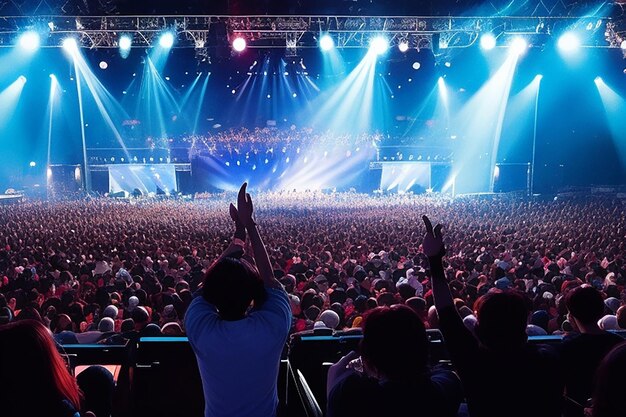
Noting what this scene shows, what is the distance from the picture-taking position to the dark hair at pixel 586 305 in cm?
312

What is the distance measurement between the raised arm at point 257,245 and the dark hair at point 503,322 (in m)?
0.97

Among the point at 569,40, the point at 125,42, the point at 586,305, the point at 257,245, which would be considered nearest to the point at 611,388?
the point at 586,305

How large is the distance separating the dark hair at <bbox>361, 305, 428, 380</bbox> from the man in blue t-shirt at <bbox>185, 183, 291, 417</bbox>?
0.55 meters

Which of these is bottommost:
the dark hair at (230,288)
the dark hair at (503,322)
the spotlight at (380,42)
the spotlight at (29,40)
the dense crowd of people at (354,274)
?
the dense crowd of people at (354,274)

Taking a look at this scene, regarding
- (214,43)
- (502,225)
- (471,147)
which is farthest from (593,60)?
(214,43)

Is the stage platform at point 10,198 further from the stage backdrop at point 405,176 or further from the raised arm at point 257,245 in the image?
the raised arm at point 257,245

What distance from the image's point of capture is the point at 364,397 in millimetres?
1915

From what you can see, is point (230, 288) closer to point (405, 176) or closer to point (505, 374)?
point (505, 374)

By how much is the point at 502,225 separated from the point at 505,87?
16020 millimetres

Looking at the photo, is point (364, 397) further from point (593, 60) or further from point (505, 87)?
point (505, 87)

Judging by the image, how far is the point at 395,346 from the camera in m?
1.97

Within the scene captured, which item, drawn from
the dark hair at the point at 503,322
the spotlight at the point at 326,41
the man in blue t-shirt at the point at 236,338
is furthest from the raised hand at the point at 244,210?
the spotlight at the point at 326,41

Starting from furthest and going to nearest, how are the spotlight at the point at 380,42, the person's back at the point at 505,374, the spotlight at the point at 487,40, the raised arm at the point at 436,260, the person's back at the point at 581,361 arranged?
the spotlight at the point at 380,42, the spotlight at the point at 487,40, the person's back at the point at 581,361, the raised arm at the point at 436,260, the person's back at the point at 505,374

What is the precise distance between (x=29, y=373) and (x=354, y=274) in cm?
664
